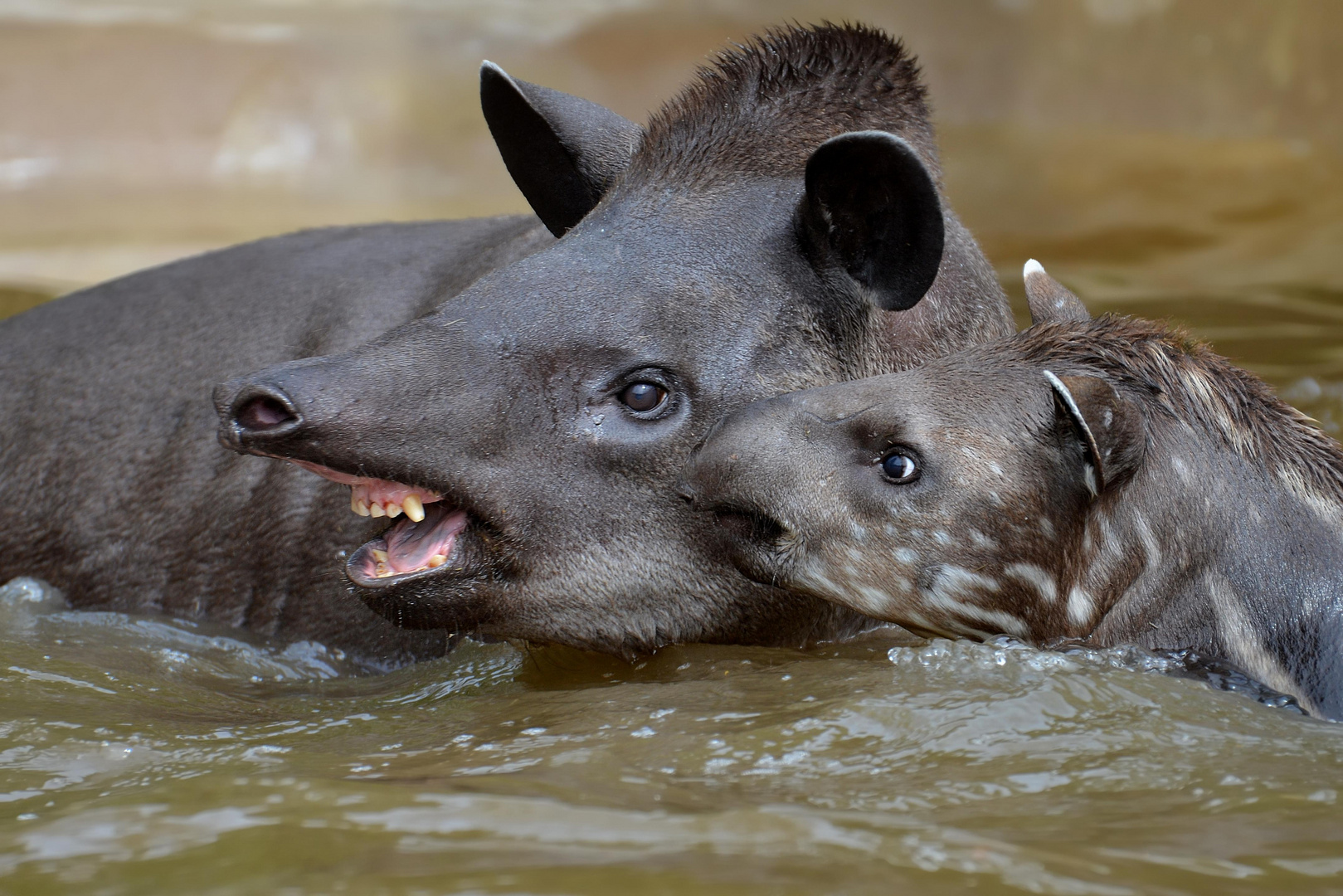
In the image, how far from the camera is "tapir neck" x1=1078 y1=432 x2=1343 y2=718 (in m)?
4.62

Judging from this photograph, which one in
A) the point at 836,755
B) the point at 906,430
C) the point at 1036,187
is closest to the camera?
the point at 836,755

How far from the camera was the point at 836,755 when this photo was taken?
379cm

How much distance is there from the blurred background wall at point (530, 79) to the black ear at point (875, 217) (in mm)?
7736

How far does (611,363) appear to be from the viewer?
183 inches

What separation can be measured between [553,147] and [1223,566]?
8.34 feet

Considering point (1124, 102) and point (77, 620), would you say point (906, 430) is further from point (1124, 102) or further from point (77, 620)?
point (1124, 102)

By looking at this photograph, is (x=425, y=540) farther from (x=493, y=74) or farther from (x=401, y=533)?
(x=493, y=74)

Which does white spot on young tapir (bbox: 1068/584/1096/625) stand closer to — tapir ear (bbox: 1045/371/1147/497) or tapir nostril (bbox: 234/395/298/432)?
tapir ear (bbox: 1045/371/1147/497)

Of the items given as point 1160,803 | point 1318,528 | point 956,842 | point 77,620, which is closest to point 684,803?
point 956,842

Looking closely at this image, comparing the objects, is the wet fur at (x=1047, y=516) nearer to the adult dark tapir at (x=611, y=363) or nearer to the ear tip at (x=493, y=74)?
the adult dark tapir at (x=611, y=363)

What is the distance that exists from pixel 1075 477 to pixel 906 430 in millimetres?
505

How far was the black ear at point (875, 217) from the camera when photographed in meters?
4.64

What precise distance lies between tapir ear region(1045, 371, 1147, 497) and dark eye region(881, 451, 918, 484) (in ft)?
1.42

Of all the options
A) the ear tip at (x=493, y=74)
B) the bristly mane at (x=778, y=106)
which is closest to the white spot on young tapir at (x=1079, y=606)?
the bristly mane at (x=778, y=106)
